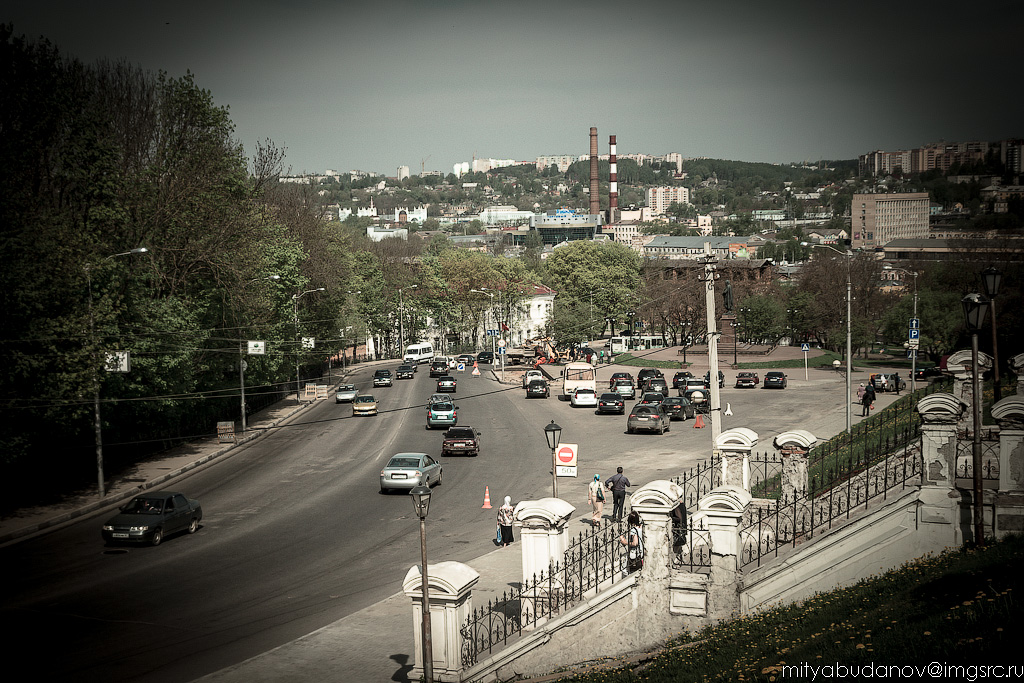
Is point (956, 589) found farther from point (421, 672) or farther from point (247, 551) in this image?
point (247, 551)

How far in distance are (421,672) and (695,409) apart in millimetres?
37632

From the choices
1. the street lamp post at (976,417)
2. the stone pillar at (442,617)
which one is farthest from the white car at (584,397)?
the stone pillar at (442,617)

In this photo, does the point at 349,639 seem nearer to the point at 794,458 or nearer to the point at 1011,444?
the point at 794,458

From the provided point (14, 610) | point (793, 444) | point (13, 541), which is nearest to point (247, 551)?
point (14, 610)

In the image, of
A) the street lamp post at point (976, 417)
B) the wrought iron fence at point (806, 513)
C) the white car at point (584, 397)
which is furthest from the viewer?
the white car at point (584, 397)

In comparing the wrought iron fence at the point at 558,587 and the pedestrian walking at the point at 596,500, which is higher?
the wrought iron fence at the point at 558,587

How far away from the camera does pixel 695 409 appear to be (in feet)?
156

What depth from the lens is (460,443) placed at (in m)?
35.3

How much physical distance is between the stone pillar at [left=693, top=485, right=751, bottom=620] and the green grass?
306mm

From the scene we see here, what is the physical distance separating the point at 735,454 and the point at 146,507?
16.5 metres

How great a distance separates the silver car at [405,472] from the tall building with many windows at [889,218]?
448 feet

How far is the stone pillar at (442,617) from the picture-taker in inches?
468

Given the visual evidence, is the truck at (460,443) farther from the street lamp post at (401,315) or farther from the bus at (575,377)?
the street lamp post at (401,315)

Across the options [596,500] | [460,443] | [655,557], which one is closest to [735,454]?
[655,557]
